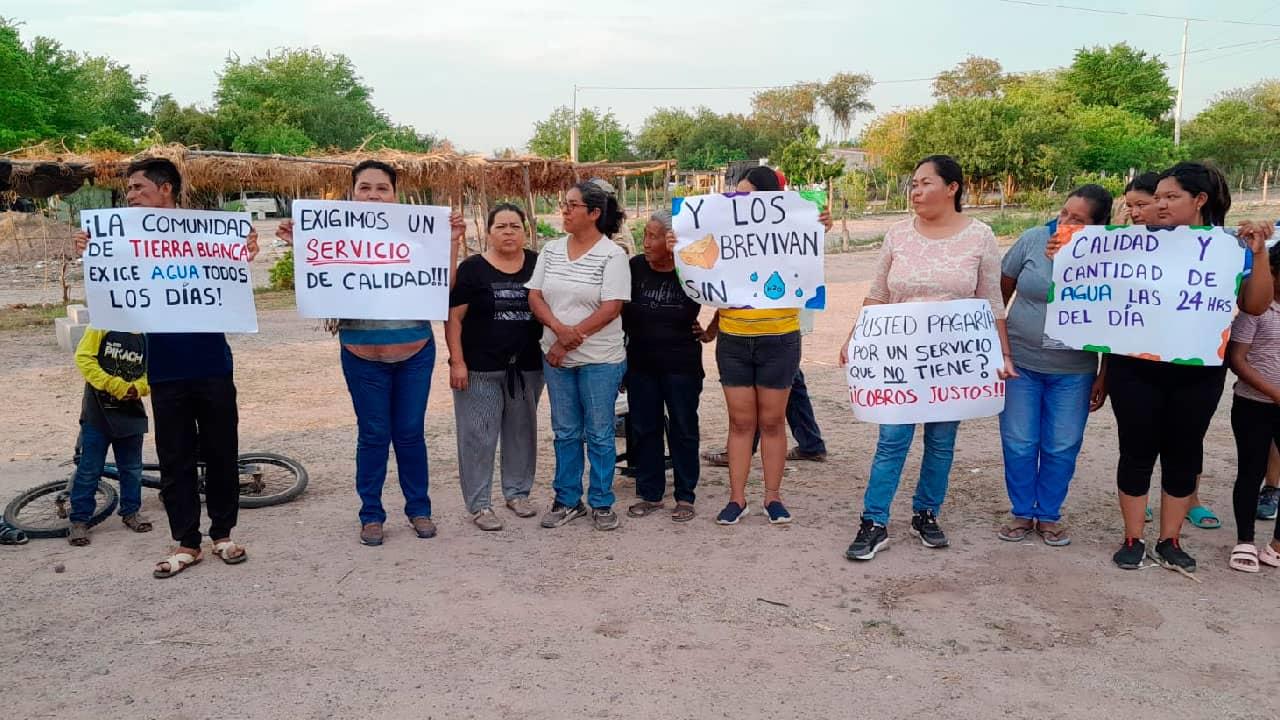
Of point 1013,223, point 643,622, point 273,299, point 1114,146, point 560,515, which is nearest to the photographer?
point 643,622

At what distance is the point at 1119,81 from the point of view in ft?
173

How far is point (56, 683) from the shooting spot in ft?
11.2

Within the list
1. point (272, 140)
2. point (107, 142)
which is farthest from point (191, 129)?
point (107, 142)

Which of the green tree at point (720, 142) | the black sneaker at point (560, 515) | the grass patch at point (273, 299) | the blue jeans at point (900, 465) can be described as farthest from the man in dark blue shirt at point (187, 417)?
the green tree at point (720, 142)

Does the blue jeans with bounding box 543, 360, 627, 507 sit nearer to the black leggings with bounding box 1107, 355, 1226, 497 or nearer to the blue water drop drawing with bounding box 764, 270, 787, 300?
the blue water drop drawing with bounding box 764, 270, 787, 300

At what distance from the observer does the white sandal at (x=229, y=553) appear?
4.55 m

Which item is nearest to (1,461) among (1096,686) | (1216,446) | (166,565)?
(166,565)

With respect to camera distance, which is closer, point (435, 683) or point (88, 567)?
point (435, 683)

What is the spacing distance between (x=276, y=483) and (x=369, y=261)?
1.96 meters

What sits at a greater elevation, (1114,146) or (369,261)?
(1114,146)

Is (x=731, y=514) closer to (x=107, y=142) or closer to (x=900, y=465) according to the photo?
(x=900, y=465)

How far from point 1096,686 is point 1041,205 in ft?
123

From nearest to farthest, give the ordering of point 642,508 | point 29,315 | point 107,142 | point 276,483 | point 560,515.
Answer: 1. point 560,515
2. point 642,508
3. point 276,483
4. point 29,315
5. point 107,142

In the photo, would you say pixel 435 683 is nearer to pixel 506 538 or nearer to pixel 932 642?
pixel 506 538
